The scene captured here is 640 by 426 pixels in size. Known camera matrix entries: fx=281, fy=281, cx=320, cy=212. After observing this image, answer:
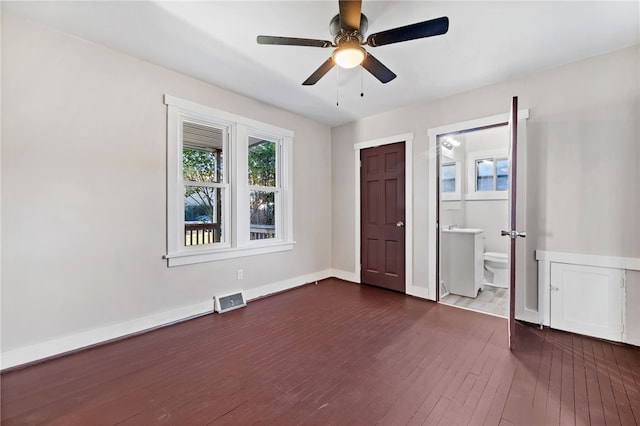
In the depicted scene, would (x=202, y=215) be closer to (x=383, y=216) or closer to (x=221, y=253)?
(x=221, y=253)

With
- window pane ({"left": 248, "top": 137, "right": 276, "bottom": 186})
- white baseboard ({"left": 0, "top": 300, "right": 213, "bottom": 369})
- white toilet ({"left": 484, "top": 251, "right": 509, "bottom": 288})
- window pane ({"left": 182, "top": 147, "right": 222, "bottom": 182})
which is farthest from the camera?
white toilet ({"left": 484, "top": 251, "right": 509, "bottom": 288})

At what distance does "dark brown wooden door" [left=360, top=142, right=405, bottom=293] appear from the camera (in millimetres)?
4090

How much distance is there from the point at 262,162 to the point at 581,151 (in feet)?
11.9

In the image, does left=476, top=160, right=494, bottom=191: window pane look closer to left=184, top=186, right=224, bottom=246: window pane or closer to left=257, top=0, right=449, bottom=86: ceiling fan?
left=257, top=0, right=449, bottom=86: ceiling fan

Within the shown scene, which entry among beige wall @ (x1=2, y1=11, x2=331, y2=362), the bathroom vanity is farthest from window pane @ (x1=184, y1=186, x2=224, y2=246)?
the bathroom vanity

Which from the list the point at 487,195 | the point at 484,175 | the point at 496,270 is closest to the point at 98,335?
the point at 496,270

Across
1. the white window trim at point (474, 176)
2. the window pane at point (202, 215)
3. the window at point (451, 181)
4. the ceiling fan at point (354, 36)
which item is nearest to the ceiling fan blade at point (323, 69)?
the ceiling fan at point (354, 36)

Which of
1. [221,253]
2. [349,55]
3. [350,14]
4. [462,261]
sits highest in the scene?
[350,14]

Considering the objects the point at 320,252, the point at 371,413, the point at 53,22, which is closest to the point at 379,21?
the point at 53,22

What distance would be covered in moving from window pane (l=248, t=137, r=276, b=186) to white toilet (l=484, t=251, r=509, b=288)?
3.54 m

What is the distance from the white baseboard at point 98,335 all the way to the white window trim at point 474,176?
4.09 meters

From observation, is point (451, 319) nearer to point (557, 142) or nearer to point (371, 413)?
point (371, 413)

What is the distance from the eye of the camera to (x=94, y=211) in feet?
8.20

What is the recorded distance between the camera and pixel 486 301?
366 cm
